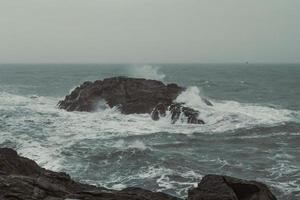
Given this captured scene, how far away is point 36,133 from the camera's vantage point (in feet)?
83.8

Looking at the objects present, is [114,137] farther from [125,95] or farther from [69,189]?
[69,189]

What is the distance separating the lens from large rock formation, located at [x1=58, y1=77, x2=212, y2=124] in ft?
112

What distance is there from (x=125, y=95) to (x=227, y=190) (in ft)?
87.1

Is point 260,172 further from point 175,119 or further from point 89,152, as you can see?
point 175,119

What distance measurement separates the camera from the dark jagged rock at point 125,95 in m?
34.5

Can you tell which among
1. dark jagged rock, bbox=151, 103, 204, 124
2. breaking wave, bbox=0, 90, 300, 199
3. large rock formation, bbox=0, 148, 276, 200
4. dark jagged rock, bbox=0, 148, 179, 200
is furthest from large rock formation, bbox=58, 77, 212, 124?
dark jagged rock, bbox=0, 148, 179, 200

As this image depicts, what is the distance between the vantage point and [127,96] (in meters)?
37.0

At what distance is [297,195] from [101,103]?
23.9 meters

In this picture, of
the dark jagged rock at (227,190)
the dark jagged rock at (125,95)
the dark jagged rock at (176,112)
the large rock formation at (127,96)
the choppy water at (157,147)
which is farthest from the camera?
the dark jagged rock at (125,95)

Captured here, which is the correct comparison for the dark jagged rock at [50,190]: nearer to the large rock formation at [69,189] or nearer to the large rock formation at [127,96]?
the large rock formation at [69,189]

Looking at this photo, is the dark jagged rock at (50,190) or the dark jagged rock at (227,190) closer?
the dark jagged rock at (50,190)

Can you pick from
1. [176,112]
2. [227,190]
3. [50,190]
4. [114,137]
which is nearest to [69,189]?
[50,190]

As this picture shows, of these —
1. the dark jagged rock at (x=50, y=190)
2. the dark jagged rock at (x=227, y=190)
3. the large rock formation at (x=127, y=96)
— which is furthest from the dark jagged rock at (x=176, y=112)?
the dark jagged rock at (x=50, y=190)

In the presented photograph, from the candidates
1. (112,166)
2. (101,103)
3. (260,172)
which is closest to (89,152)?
(112,166)
